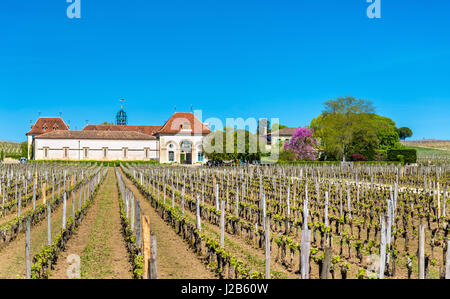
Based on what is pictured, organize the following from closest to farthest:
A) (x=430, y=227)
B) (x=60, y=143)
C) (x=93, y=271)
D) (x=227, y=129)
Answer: (x=93, y=271)
(x=430, y=227)
(x=227, y=129)
(x=60, y=143)

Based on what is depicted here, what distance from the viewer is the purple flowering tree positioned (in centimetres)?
5306

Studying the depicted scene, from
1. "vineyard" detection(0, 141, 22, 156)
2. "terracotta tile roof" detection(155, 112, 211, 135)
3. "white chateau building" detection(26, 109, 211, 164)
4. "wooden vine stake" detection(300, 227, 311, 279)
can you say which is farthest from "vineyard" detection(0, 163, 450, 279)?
"vineyard" detection(0, 141, 22, 156)

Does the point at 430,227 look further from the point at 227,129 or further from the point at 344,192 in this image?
the point at 227,129

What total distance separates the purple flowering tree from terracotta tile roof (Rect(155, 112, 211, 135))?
1759 cm

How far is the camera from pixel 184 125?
67.3 m

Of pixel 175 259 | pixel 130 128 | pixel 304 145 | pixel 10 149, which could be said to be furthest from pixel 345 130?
pixel 10 149

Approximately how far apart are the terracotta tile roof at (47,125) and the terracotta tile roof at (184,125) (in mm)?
20867

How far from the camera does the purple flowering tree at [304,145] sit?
53.1m

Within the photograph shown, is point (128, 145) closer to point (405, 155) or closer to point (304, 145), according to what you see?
point (304, 145)

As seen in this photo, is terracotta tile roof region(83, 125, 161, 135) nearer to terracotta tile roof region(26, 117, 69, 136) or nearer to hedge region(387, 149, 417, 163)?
terracotta tile roof region(26, 117, 69, 136)

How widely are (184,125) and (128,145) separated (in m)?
9.62

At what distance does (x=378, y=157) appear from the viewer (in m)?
57.6

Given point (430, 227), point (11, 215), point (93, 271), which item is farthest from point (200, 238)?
point (11, 215)
